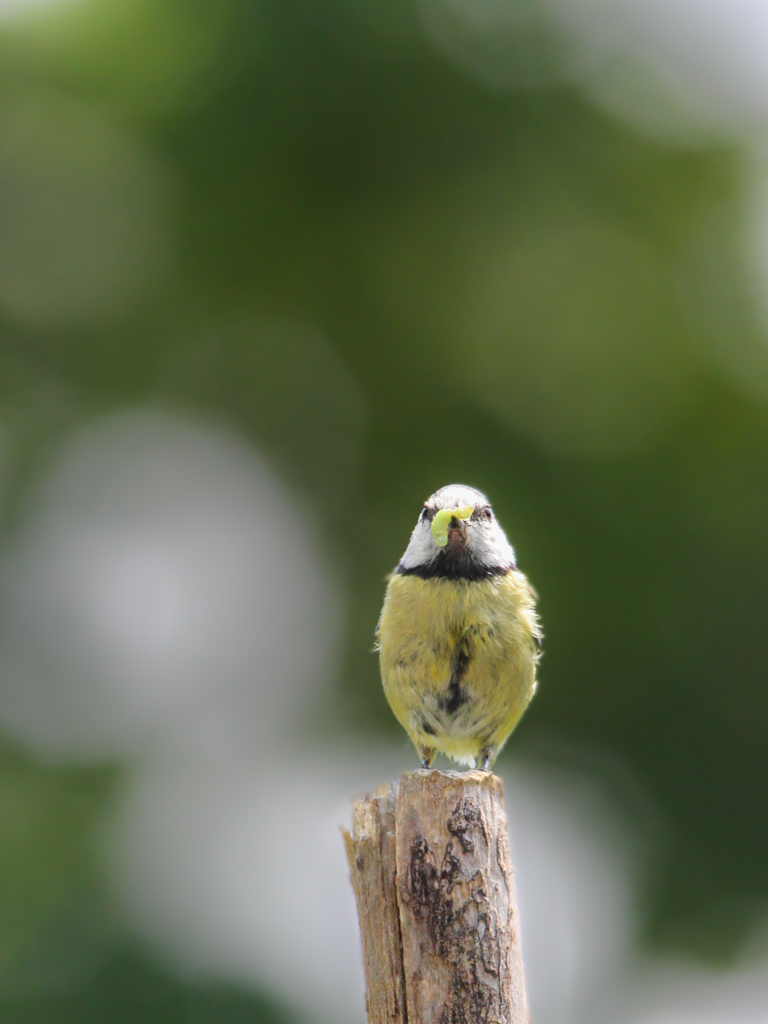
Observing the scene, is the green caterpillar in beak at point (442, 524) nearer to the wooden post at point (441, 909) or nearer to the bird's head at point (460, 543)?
the bird's head at point (460, 543)

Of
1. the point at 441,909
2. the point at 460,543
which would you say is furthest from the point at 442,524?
the point at 441,909

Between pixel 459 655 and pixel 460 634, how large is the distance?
0.09m

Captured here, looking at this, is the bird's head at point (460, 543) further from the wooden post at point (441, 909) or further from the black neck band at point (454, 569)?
the wooden post at point (441, 909)

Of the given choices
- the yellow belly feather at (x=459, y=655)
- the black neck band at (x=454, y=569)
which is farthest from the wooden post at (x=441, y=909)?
the black neck band at (x=454, y=569)

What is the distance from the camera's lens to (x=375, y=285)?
9.41 metres

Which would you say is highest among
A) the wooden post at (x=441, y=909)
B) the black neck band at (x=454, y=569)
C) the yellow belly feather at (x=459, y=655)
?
the black neck band at (x=454, y=569)

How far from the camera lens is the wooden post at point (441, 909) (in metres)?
2.48

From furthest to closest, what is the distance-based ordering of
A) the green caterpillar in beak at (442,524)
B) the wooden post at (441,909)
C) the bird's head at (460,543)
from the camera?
the bird's head at (460,543) → the green caterpillar in beak at (442,524) → the wooden post at (441,909)

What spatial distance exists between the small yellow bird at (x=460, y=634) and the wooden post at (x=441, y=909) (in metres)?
0.96

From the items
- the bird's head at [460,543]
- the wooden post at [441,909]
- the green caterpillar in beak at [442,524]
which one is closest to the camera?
the wooden post at [441,909]

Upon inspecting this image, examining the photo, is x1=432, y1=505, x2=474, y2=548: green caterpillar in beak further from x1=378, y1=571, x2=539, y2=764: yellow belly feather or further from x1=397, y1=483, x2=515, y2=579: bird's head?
x1=378, y1=571, x2=539, y2=764: yellow belly feather

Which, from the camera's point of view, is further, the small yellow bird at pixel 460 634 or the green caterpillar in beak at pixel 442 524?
the small yellow bird at pixel 460 634

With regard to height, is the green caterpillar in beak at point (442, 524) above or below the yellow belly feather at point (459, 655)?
above

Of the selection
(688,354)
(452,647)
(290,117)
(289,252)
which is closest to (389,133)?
(290,117)
